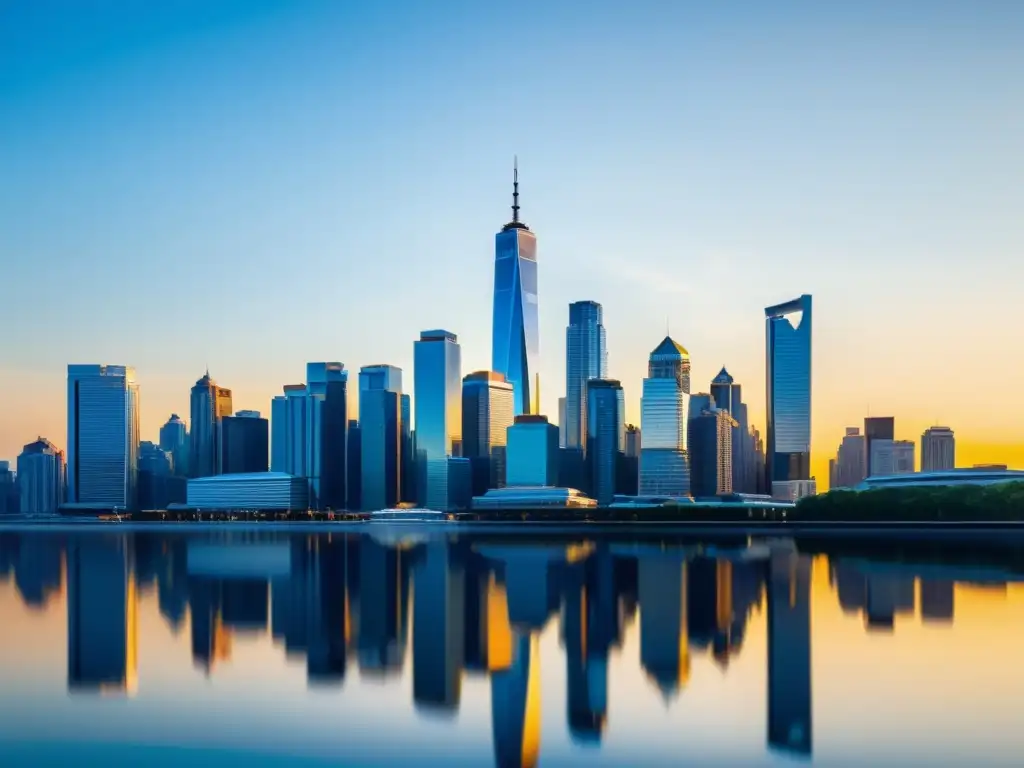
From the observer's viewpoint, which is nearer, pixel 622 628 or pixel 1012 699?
pixel 1012 699

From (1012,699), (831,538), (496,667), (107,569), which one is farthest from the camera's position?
(831,538)

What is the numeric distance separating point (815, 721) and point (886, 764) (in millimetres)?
3817

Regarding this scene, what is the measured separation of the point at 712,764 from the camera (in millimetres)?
22406

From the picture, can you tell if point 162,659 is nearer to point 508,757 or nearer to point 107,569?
point 508,757

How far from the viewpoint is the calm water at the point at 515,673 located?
23875 mm

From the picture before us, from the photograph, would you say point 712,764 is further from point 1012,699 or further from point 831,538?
point 831,538

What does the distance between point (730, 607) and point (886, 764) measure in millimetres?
25546

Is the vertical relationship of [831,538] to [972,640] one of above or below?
below

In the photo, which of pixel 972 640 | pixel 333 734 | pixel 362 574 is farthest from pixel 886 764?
pixel 362 574

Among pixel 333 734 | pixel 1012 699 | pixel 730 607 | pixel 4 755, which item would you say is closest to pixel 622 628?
pixel 730 607

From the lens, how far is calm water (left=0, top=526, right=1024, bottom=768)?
23875 millimetres

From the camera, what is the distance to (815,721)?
85.2ft

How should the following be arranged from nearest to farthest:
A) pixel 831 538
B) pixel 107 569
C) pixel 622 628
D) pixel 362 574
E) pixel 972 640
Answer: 1. pixel 972 640
2. pixel 622 628
3. pixel 362 574
4. pixel 107 569
5. pixel 831 538

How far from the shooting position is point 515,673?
105 feet
